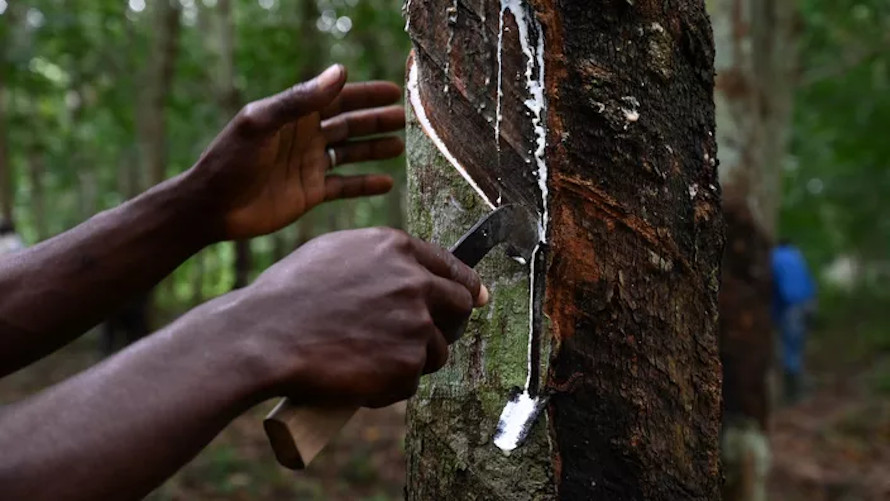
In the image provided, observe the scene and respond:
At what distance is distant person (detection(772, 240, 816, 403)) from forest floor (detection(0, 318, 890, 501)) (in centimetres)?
28

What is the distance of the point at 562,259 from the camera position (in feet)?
3.79

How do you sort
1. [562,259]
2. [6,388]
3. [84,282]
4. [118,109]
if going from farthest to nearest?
[118,109], [6,388], [84,282], [562,259]

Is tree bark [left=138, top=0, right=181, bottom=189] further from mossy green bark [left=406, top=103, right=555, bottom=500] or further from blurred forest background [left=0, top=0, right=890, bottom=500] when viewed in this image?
mossy green bark [left=406, top=103, right=555, bottom=500]

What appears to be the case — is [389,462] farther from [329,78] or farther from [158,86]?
[329,78]

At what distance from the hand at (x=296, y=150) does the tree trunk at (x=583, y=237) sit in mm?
277

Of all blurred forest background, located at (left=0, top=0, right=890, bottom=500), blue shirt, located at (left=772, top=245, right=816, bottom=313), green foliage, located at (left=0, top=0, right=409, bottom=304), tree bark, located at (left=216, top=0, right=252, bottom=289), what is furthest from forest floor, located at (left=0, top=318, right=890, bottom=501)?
green foliage, located at (left=0, top=0, right=409, bottom=304)

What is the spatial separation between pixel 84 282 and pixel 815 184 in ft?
40.0

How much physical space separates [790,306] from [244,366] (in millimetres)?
7568

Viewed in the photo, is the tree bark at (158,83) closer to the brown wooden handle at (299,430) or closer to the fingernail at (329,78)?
the fingernail at (329,78)

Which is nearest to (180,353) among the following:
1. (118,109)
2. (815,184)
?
(118,109)

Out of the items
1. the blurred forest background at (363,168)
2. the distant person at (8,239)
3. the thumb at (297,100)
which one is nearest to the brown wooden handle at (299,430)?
the thumb at (297,100)

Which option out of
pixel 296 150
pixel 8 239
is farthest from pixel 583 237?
pixel 8 239

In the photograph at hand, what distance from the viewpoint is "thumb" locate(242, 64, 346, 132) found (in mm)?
1371

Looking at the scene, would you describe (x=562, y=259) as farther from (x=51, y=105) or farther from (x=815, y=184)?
(x=51, y=105)
